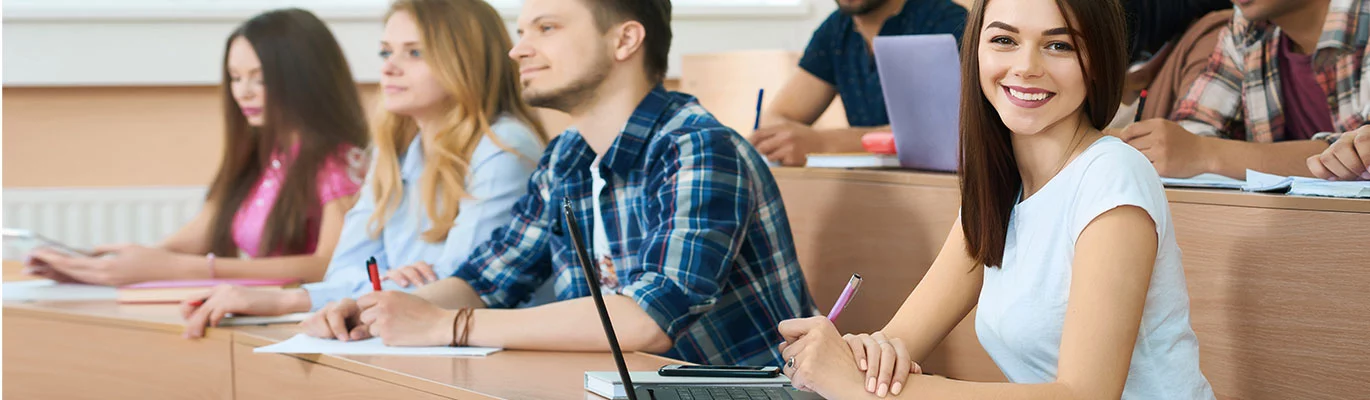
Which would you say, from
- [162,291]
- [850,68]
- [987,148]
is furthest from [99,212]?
[987,148]

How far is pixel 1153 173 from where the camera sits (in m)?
1.05

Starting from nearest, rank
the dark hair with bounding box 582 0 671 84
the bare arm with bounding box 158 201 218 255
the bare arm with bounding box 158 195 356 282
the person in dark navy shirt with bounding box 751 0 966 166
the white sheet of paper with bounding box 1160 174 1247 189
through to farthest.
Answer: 1. the white sheet of paper with bounding box 1160 174 1247 189
2. the dark hair with bounding box 582 0 671 84
3. the bare arm with bounding box 158 195 356 282
4. the person in dark navy shirt with bounding box 751 0 966 166
5. the bare arm with bounding box 158 201 218 255

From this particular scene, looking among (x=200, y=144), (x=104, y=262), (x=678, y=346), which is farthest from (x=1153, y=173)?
(x=200, y=144)

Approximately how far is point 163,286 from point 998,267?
1397mm

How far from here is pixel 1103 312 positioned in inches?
38.7

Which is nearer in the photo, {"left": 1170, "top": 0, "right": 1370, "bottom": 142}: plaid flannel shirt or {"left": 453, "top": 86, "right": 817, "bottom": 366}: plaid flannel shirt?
{"left": 453, "top": 86, "right": 817, "bottom": 366}: plaid flannel shirt

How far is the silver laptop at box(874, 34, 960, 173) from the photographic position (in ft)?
5.65

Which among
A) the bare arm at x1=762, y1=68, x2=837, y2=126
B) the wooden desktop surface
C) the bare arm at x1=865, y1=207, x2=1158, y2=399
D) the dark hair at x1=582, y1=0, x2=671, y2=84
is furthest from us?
the bare arm at x1=762, y1=68, x2=837, y2=126

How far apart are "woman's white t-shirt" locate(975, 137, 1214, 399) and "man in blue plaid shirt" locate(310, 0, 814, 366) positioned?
1.51 feet

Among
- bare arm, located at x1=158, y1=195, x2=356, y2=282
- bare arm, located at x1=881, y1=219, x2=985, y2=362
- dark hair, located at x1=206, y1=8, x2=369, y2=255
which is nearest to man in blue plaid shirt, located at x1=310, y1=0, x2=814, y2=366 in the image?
bare arm, located at x1=881, y1=219, x2=985, y2=362

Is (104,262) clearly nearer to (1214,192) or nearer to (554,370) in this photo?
(554,370)

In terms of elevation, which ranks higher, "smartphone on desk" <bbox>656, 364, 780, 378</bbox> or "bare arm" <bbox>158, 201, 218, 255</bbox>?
"smartphone on desk" <bbox>656, 364, 780, 378</bbox>

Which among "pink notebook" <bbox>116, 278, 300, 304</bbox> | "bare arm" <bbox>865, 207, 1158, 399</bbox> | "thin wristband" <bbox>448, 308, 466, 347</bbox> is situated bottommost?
"pink notebook" <bbox>116, 278, 300, 304</bbox>

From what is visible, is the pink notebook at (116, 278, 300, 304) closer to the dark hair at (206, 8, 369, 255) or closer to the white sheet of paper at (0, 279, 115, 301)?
the white sheet of paper at (0, 279, 115, 301)
